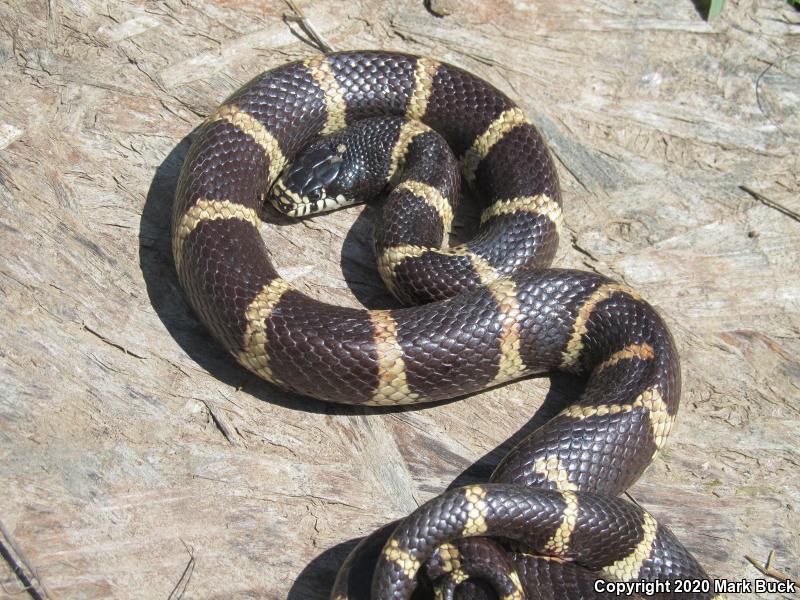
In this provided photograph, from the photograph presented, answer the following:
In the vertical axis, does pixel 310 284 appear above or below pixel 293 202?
below

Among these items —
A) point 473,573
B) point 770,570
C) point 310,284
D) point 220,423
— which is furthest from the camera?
point 310,284

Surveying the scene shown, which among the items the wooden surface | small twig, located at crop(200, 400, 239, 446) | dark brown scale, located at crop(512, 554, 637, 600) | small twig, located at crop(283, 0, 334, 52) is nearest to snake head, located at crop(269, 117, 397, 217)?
the wooden surface

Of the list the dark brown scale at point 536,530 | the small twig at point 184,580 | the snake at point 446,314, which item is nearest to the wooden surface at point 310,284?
the small twig at point 184,580

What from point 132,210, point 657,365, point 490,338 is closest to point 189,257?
point 132,210

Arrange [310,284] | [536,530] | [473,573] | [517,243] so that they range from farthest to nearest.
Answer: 1. [310,284]
2. [517,243]
3. [536,530]
4. [473,573]

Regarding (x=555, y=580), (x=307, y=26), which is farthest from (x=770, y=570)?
(x=307, y=26)

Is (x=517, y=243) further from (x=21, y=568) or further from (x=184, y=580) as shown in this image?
(x=21, y=568)
